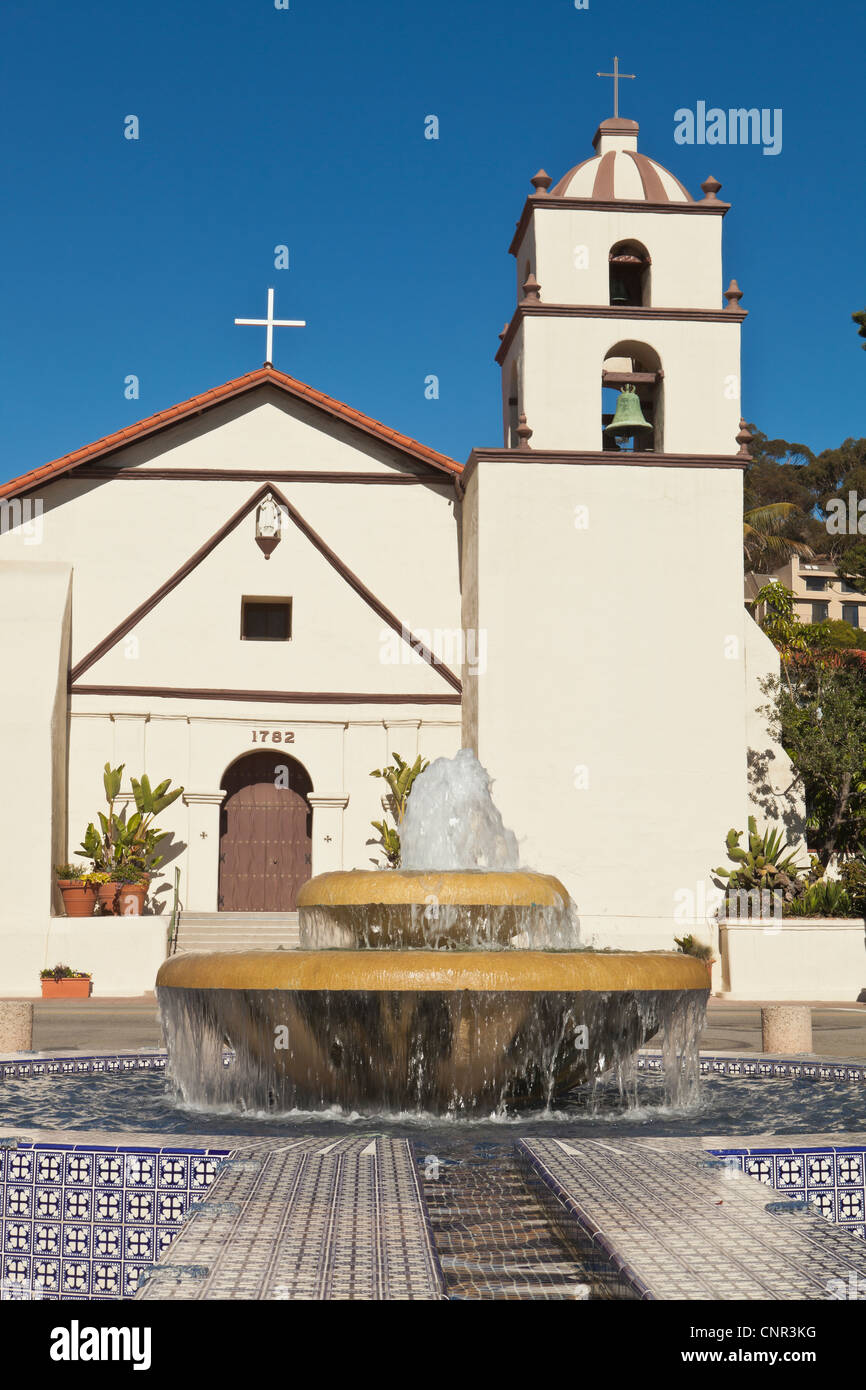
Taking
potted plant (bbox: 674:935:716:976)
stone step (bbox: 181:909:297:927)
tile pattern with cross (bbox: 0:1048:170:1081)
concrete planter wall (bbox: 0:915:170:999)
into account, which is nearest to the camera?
tile pattern with cross (bbox: 0:1048:170:1081)

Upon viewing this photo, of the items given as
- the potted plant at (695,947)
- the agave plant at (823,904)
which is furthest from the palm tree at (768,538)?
the potted plant at (695,947)

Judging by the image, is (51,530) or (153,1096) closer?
(153,1096)

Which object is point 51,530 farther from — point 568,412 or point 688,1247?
point 688,1247

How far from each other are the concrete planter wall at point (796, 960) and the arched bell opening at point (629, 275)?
967 cm

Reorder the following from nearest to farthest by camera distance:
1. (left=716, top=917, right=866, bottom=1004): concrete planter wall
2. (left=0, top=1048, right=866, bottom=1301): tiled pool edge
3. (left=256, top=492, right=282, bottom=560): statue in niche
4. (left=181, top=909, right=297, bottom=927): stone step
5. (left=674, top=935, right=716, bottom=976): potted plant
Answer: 1. (left=0, top=1048, right=866, bottom=1301): tiled pool edge
2. (left=674, top=935, right=716, bottom=976): potted plant
3. (left=716, top=917, right=866, bottom=1004): concrete planter wall
4. (left=181, top=909, right=297, bottom=927): stone step
5. (left=256, top=492, right=282, bottom=560): statue in niche

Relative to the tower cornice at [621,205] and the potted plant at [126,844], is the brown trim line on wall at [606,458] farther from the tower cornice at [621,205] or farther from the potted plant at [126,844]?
the potted plant at [126,844]

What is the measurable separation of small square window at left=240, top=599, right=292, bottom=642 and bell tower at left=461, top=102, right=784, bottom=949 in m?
3.36

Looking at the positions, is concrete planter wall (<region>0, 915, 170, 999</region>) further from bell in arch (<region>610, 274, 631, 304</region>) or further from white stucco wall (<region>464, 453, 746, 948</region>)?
bell in arch (<region>610, 274, 631, 304</region>)

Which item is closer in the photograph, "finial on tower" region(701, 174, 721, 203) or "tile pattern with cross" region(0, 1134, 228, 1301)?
"tile pattern with cross" region(0, 1134, 228, 1301)

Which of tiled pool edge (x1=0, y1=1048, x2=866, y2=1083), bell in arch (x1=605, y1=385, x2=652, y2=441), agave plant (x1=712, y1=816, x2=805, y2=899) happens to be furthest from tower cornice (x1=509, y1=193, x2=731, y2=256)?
tiled pool edge (x1=0, y1=1048, x2=866, y2=1083)

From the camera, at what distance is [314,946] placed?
324 inches

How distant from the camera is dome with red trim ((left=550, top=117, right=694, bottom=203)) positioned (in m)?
22.9
